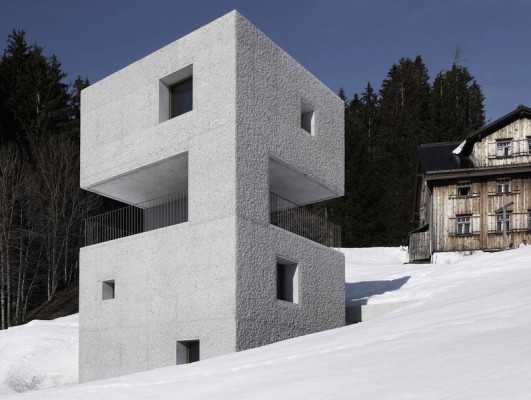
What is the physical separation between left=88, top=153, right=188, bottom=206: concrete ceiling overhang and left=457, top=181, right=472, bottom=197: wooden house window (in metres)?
21.3

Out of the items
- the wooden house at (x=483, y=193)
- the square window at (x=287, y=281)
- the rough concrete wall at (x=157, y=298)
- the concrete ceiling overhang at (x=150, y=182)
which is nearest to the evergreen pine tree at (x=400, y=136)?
the wooden house at (x=483, y=193)

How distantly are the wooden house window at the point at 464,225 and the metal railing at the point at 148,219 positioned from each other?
19971 mm

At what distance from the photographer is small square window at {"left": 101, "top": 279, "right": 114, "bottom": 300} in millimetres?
16953

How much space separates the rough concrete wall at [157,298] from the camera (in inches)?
553

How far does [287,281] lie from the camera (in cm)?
1666

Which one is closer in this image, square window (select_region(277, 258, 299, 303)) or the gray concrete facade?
the gray concrete facade

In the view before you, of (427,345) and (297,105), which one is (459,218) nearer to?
(297,105)

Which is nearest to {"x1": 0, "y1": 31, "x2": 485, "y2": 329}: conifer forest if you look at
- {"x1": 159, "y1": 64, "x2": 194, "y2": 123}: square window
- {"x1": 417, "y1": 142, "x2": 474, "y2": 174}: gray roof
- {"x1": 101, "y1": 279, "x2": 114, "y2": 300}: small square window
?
{"x1": 417, "y1": 142, "x2": 474, "y2": 174}: gray roof

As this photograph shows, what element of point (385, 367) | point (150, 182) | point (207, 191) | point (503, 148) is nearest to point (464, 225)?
point (503, 148)

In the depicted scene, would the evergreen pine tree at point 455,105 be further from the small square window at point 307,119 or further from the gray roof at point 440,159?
the small square window at point 307,119

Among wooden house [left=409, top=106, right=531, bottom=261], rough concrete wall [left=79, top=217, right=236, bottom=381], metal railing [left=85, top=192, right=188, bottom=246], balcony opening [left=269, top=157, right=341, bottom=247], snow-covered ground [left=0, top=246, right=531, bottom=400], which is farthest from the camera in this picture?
wooden house [left=409, top=106, right=531, bottom=261]

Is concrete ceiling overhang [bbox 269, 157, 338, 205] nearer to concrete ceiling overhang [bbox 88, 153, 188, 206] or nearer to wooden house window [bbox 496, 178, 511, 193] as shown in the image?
concrete ceiling overhang [bbox 88, 153, 188, 206]

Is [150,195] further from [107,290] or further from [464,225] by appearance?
[464,225]

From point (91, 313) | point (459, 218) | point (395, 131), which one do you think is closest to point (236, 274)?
point (91, 313)
